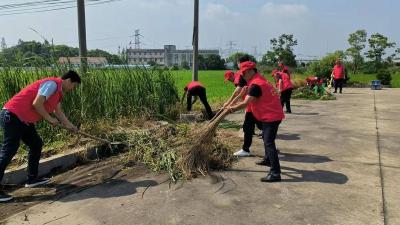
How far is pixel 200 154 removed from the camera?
269 inches

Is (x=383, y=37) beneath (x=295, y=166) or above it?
above

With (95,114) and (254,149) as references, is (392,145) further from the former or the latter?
(95,114)

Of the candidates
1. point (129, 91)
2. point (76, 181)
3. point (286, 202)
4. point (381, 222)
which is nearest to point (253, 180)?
point (286, 202)

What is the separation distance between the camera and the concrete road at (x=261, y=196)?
5047mm

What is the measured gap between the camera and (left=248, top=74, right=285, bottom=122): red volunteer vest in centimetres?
633

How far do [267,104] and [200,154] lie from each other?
4.24ft

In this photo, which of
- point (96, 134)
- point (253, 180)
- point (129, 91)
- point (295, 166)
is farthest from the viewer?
point (129, 91)

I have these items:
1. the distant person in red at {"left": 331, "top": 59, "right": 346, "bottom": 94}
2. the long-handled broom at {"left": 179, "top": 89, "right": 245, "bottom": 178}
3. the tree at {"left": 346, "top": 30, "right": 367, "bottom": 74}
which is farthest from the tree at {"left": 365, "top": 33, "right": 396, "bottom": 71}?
the long-handled broom at {"left": 179, "top": 89, "right": 245, "bottom": 178}

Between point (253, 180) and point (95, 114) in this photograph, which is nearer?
point (253, 180)

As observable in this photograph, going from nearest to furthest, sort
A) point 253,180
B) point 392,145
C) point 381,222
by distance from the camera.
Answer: point 381,222
point 253,180
point 392,145

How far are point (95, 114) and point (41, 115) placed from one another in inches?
135

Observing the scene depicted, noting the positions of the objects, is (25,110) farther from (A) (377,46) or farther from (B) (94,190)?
(A) (377,46)

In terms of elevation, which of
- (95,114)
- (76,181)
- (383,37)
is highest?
(383,37)

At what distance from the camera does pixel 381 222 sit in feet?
16.0
